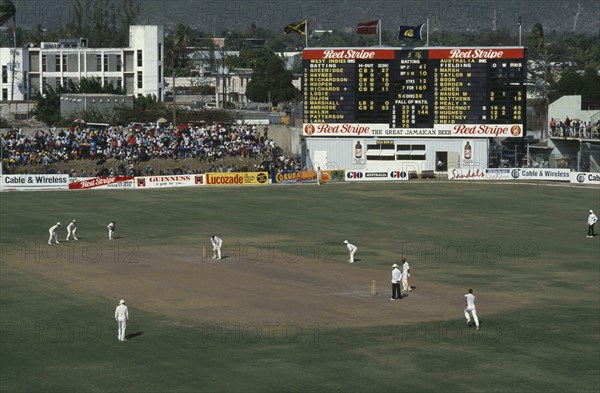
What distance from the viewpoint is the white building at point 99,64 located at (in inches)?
5753

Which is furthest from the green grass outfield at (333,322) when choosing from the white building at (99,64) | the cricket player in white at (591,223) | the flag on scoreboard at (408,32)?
the white building at (99,64)

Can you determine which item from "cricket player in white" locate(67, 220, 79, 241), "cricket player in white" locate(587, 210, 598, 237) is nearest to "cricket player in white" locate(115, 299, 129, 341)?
"cricket player in white" locate(67, 220, 79, 241)

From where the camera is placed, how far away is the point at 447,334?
3753 cm

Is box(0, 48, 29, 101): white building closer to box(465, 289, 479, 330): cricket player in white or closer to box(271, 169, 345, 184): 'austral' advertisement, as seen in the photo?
box(271, 169, 345, 184): 'austral' advertisement

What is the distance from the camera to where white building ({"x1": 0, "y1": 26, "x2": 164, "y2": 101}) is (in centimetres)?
14612

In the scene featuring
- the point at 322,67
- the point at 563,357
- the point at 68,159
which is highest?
the point at 322,67

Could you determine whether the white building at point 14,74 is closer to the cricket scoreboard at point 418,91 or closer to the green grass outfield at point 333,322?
the cricket scoreboard at point 418,91

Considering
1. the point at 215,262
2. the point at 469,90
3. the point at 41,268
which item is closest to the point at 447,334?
the point at 215,262

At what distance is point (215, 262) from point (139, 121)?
2561 inches

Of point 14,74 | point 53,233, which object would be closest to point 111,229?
point 53,233

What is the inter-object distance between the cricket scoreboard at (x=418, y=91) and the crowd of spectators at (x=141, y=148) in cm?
821

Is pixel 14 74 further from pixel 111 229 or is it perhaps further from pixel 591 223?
pixel 591 223

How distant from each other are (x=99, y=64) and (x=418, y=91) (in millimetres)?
74956

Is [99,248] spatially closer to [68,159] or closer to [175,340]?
[175,340]
